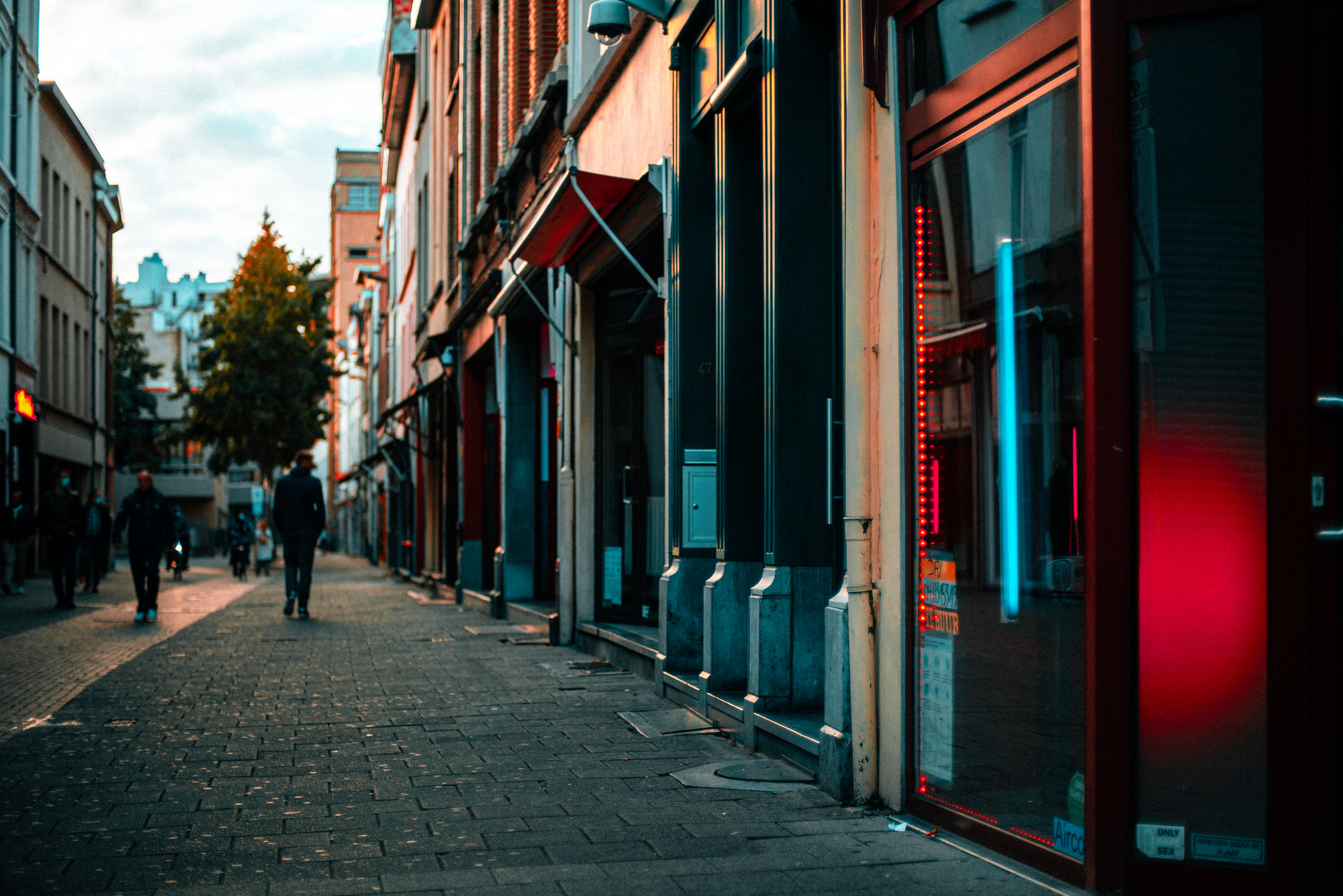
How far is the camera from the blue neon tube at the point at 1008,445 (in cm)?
466

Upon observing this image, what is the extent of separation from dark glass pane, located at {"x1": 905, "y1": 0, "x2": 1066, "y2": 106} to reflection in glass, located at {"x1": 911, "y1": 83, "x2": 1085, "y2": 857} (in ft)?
0.98

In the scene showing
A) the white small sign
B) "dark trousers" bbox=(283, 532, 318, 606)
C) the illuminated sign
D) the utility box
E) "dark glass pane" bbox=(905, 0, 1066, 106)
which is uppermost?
the illuminated sign

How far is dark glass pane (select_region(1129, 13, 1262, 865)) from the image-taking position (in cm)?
390

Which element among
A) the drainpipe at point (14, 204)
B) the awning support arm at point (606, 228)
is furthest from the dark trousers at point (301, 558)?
the drainpipe at point (14, 204)

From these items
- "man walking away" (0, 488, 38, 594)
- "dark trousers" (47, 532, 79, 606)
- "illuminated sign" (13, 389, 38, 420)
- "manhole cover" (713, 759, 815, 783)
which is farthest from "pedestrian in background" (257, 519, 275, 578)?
"manhole cover" (713, 759, 815, 783)

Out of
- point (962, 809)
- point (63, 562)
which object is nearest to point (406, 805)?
point (962, 809)

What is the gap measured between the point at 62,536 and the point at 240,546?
13.1 meters

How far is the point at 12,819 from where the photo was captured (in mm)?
5105

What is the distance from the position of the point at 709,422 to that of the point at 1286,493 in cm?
492

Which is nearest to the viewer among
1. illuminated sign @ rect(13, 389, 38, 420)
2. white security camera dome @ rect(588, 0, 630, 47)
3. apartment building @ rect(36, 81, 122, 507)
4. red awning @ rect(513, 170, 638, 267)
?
white security camera dome @ rect(588, 0, 630, 47)

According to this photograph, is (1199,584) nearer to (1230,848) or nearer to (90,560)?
(1230,848)

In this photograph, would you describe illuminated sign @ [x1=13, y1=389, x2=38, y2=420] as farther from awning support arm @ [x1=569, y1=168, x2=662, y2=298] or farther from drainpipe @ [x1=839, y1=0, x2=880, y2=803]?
drainpipe @ [x1=839, y1=0, x2=880, y2=803]

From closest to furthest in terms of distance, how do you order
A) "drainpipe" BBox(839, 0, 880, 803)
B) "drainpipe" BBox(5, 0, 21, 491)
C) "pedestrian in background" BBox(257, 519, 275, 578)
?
"drainpipe" BBox(839, 0, 880, 803)
"drainpipe" BBox(5, 0, 21, 491)
"pedestrian in background" BBox(257, 519, 275, 578)

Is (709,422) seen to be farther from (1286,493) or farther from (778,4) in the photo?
(1286,493)
